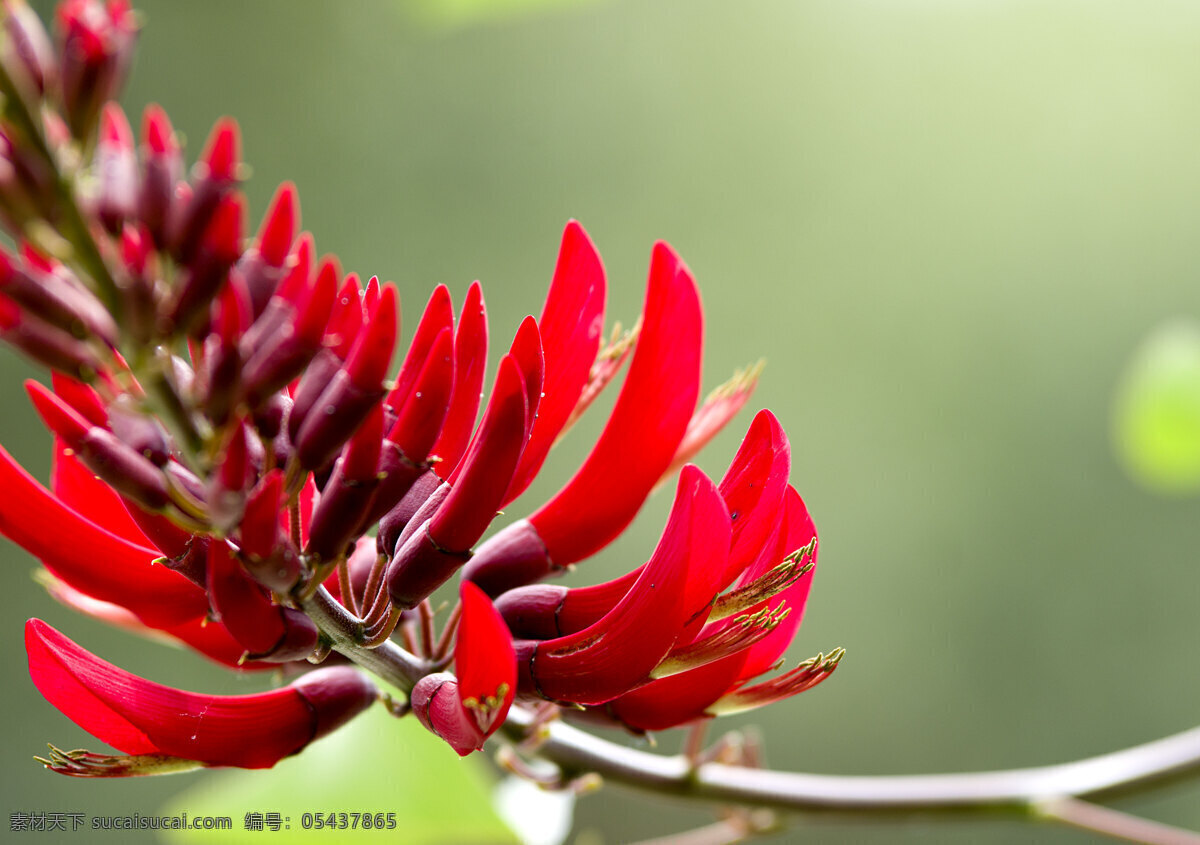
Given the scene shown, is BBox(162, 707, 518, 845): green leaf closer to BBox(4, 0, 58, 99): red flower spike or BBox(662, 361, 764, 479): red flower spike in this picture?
BBox(662, 361, 764, 479): red flower spike

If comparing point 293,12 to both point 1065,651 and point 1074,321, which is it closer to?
point 1074,321

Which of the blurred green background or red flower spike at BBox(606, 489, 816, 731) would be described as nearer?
red flower spike at BBox(606, 489, 816, 731)

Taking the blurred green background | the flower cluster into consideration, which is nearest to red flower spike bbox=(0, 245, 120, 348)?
the flower cluster

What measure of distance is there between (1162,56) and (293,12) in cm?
191

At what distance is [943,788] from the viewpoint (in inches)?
16.7

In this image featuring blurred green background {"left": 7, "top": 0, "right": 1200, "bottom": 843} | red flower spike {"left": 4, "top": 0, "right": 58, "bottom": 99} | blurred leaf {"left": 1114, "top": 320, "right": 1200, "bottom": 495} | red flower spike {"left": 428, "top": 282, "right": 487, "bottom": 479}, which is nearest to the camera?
red flower spike {"left": 4, "top": 0, "right": 58, "bottom": 99}

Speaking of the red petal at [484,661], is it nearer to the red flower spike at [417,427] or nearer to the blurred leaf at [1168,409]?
the red flower spike at [417,427]

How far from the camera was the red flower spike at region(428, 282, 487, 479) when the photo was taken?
0.27m

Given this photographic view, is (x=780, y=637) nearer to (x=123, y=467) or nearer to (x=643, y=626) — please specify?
(x=643, y=626)

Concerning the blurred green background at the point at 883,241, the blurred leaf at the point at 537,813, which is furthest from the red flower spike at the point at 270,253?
the blurred green background at the point at 883,241

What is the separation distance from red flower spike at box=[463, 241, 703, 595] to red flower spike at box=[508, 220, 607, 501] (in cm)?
2

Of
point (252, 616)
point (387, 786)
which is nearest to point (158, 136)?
point (252, 616)

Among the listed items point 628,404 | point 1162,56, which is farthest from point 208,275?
point 1162,56

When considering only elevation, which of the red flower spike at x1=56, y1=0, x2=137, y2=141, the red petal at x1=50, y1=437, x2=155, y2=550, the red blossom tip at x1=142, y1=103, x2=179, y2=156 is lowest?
the red petal at x1=50, y1=437, x2=155, y2=550
